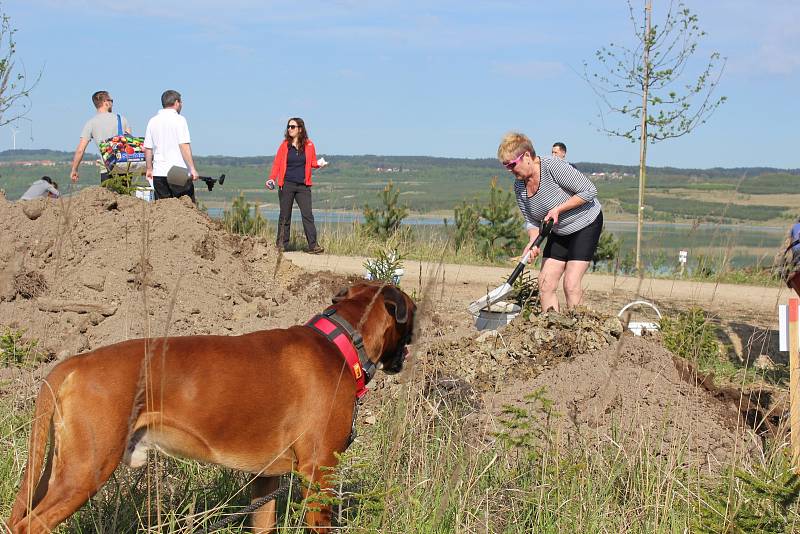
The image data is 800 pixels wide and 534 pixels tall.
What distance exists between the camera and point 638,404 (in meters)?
5.41

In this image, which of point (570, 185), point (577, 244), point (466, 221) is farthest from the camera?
point (466, 221)

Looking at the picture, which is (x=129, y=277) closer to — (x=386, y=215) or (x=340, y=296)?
(x=340, y=296)

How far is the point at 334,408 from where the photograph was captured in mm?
A: 3633

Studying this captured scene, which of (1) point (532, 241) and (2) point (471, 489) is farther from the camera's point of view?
(1) point (532, 241)

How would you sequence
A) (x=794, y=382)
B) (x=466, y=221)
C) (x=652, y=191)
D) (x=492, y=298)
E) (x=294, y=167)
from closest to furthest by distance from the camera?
1. (x=794, y=382)
2. (x=492, y=298)
3. (x=294, y=167)
4. (x=652, y=191)
5. (x=466, y=221)

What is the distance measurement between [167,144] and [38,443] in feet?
27.8

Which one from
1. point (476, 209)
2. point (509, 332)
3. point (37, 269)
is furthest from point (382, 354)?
point (476, 209)

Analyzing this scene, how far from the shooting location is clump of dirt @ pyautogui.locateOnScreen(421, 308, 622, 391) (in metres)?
6.54

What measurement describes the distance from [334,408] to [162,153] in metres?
8.37

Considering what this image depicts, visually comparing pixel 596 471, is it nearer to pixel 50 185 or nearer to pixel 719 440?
pixel 719 440

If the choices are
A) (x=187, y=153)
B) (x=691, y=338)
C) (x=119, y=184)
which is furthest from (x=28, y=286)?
(x=691, y=338)

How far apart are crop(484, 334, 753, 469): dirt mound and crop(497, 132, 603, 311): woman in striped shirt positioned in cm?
134

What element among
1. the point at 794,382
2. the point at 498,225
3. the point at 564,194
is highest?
the point at 564,194

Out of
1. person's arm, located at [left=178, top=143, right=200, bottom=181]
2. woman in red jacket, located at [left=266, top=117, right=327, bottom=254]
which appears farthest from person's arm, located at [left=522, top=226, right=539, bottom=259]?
woman in red jacket, located at [left=266, top=117, right=327, bottom=254]
